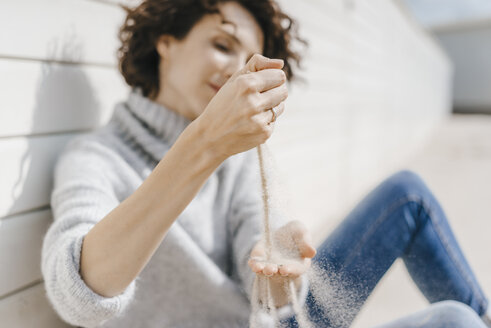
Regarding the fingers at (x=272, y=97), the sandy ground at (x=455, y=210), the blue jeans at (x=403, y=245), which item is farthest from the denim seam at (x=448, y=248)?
the sandy ground at (x=455, y=210)

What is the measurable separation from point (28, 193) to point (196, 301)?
44 centimetres

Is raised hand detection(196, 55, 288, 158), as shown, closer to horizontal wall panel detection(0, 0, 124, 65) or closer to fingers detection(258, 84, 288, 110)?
fingers detection(258, 84, 288, 110)

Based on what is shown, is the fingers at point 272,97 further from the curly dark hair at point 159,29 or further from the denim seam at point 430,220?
the denim seam at point 430,220

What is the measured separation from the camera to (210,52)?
3.39ft

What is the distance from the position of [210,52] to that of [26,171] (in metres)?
0.47

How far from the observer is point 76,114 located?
114 centimetres

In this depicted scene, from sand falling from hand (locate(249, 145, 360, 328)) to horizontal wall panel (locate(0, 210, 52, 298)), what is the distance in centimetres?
51

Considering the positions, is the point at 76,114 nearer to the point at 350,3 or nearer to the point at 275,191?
the point at 275,191

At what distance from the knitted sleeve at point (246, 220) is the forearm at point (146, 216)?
1.18ft

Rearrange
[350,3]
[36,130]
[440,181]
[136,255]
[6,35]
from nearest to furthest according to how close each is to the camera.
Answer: [136,255]
[6,35]
[36,130]
[350,3]
[440,181]

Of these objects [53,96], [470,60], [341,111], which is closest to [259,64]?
[53,96]

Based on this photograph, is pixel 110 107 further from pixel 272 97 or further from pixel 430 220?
pixel 430 220

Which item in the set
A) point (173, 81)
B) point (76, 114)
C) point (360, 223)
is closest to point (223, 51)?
point (173, 81)

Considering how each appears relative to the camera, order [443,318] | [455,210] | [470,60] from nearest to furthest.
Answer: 1. [443,318]
2. [455,210]
3. [470,60]
